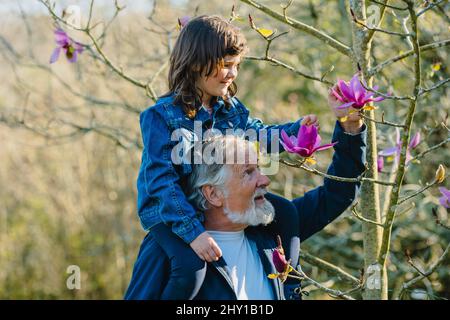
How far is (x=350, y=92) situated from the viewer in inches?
83.6

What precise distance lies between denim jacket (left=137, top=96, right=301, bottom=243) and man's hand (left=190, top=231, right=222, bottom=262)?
19 millimetres

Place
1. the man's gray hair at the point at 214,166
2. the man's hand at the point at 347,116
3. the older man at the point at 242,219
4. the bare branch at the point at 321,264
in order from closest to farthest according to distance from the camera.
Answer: the man's hand at the point at 347,116, the older man at the point at 242,219, the man's gray hair at the point at 214,166, the bare branch at the point at 321,264

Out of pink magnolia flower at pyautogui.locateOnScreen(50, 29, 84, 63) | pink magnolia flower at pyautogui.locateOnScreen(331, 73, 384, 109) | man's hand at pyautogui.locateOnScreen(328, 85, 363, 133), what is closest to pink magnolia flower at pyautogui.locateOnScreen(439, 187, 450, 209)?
man's hand at pyautogui.locateOnScreen(328, 85, 363, 133)

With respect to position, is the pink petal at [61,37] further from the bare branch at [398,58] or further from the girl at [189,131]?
the bare branch at [398,58]

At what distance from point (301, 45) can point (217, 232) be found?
2753mm

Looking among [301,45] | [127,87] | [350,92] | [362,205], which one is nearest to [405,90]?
[301,45]

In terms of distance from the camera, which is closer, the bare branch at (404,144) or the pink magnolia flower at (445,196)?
the bare branch at (404,144)

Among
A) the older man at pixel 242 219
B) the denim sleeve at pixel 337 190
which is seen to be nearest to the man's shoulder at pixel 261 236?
the older man at pixel 242 219

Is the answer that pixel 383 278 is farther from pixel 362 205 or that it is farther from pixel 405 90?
pixel 405 90

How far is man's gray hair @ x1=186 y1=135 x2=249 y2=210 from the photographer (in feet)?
8.34

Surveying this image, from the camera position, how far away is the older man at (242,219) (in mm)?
2404

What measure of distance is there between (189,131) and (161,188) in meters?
0.25

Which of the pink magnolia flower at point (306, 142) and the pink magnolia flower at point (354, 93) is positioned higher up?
the pink magnolia flower at point (354, 93)

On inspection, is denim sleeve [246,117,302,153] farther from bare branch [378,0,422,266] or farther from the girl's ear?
bare branch [378,0,422,266]
